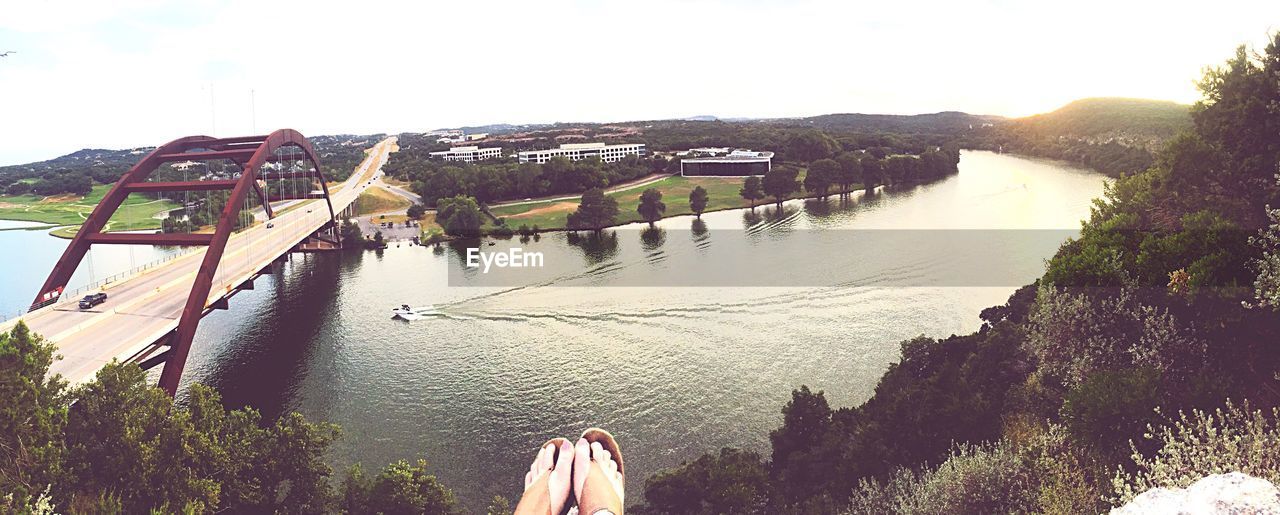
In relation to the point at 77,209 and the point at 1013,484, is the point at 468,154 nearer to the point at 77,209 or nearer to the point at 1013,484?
the point at 77,209

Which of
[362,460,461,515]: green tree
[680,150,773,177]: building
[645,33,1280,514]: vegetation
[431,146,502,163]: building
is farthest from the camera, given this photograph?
[431,146,502,163]: building

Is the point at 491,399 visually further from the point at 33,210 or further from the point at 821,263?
the point at 33,210

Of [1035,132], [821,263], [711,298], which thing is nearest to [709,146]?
[1035,132]

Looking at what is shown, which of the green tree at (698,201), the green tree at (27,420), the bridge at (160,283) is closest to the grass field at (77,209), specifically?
the bridge at (160,283)

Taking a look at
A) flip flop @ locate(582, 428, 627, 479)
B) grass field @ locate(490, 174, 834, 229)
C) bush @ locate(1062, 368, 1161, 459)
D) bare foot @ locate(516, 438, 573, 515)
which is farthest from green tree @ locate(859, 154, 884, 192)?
bare foot @ locate(516, 438, 573, 515)

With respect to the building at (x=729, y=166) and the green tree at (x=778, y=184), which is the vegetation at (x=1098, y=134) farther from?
the building at (x=729, y=166)

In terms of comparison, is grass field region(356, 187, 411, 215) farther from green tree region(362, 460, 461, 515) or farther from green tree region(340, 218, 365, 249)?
green tree region(362, 460, 461, 515)
